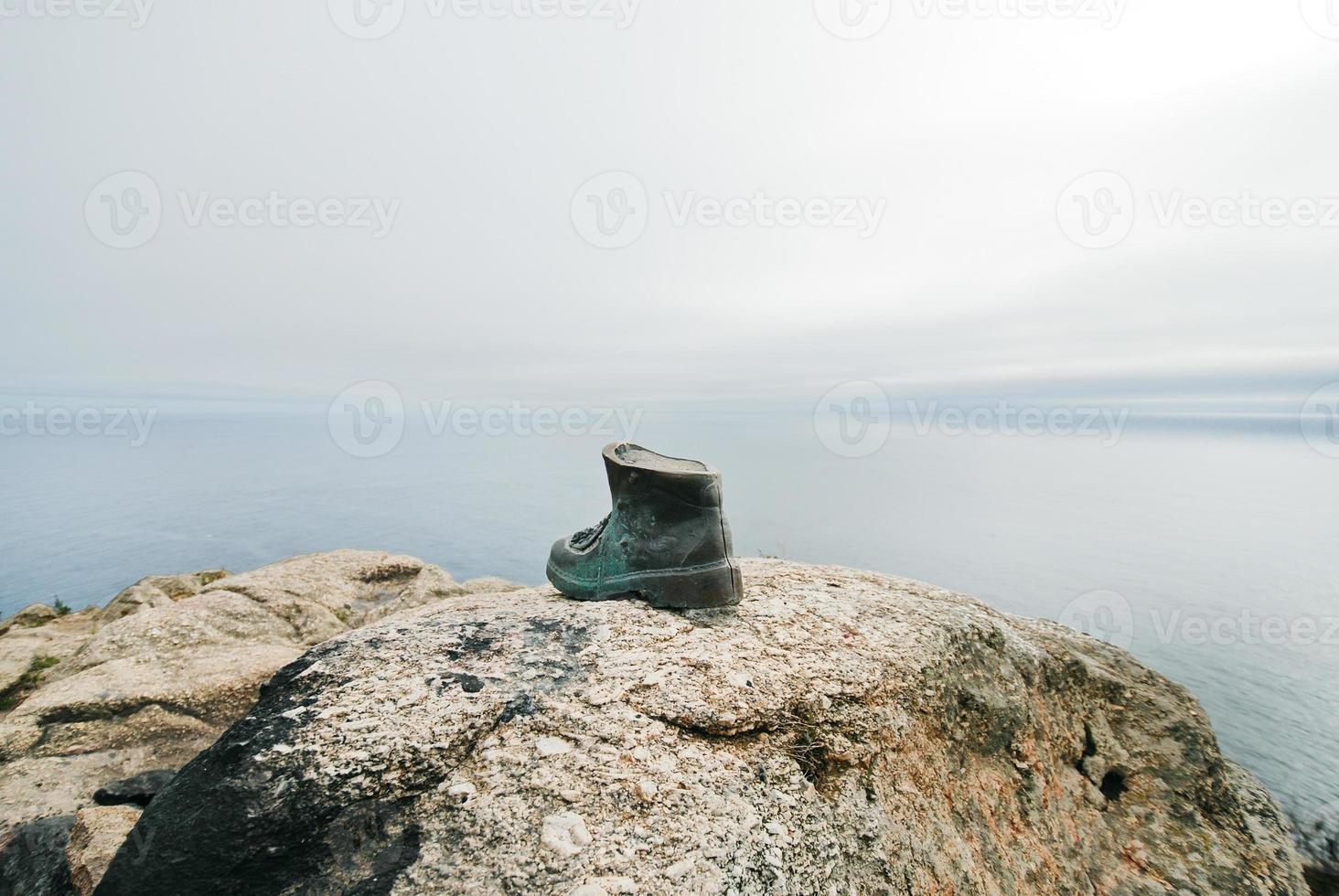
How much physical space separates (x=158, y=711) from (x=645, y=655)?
4.71 meters

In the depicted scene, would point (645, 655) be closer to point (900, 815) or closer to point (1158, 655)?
point (900, 815)

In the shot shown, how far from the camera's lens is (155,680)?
196 inches

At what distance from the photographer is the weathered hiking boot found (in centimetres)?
354

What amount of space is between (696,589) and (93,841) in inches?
137

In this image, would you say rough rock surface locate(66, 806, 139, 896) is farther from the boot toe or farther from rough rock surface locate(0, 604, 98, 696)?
rough rock surface locate(0, 604, 98, 696)

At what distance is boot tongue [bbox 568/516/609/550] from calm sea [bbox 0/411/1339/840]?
8851 mm

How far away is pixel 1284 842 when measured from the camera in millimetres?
4008

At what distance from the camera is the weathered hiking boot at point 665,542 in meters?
3.54

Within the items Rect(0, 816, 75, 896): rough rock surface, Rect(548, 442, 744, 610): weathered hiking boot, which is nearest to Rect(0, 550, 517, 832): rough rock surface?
Rect(0, 816, 75, 896): rough rock surface

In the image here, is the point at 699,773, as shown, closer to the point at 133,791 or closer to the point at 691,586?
the point at 691,586

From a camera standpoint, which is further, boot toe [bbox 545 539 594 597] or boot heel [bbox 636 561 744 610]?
boot toe [bbox 545 539 594 597]

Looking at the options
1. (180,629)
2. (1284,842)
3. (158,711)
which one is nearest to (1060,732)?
(1284,842)

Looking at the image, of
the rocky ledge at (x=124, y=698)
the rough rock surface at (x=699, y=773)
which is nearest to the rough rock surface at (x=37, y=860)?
the rocky ledge at (x=124, y=698)

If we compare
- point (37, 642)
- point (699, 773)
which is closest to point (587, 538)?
point (699, 773)
